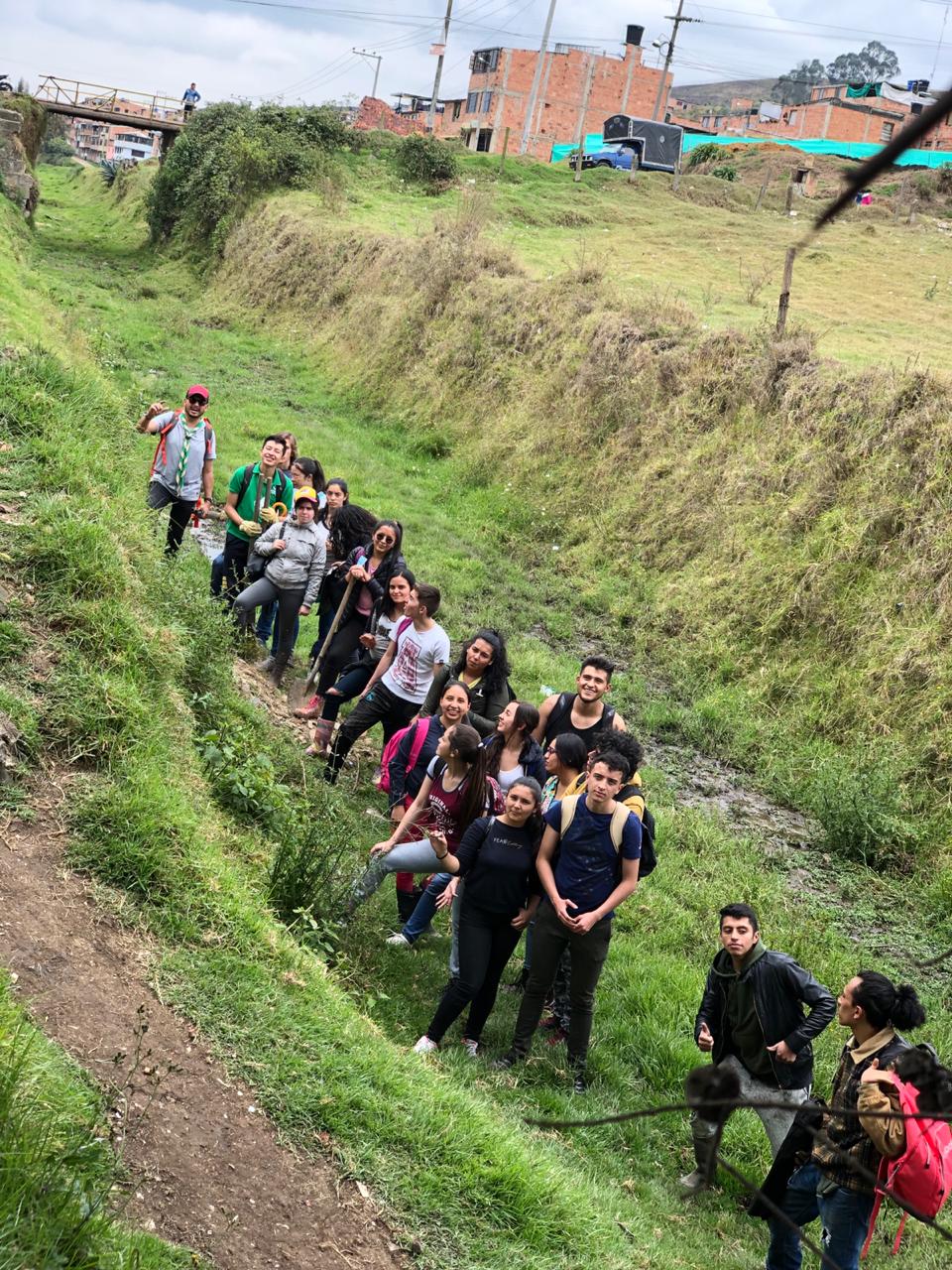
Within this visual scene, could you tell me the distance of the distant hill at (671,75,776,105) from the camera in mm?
139125

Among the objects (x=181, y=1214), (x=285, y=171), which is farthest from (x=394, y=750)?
(x=285, y=171)

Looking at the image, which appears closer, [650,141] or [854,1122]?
[854,1122]

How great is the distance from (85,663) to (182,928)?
6.04 feet

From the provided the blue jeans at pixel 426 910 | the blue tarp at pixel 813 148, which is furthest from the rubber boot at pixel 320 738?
the blue tarp at pixel 813 148

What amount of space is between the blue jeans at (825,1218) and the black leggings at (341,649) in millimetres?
5156

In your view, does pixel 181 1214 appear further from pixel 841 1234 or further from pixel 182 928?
pixel 841 1234

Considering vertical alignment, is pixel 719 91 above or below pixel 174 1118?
above

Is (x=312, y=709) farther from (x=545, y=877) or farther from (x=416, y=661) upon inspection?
(x=545, y=877)

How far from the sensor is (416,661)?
26.3ft

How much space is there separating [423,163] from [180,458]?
35.3 metres

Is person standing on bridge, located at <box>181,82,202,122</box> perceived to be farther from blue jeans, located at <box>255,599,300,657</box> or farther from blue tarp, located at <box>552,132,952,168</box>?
blue jeans, located at <box>255,599,300,657</box>

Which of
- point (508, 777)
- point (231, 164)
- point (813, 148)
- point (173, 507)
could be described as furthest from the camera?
point (813, 148)

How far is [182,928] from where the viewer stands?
5.13 meters

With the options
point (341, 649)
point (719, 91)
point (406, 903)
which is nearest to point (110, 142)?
point (719, 91)
